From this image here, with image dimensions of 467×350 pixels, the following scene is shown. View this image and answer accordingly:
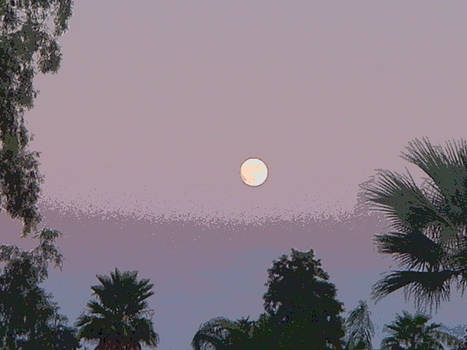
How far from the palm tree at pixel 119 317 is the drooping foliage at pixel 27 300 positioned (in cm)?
452

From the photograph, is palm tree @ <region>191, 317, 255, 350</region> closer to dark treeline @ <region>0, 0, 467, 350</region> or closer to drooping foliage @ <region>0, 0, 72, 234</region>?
dark treeline @ <region>0, 0, 467, 350</region>

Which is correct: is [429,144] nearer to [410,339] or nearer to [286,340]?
[286,340]

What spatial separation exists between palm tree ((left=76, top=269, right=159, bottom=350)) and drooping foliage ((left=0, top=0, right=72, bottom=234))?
19.2 m

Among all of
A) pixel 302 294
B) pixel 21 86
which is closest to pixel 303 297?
pixel 302 294

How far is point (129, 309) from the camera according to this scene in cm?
4812

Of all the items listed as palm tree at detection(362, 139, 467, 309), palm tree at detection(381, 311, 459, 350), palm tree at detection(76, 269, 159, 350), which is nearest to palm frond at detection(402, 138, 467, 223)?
palm tree at detection(362, 139, 467, 309)

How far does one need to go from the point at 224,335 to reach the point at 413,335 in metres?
8.82

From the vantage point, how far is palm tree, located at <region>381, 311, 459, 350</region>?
36.1 metres

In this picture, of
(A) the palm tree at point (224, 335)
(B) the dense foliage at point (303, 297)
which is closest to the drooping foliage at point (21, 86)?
(A) the palm tree at point (224, 335)

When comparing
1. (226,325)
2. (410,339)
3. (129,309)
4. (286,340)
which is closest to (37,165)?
(286,340)

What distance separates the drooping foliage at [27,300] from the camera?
52.6m

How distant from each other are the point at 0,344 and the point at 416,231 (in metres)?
50.4

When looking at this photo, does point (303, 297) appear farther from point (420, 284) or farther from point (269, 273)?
point (420, 284)

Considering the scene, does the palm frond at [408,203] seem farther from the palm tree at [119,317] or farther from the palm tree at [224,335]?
the palm tree at [119,317]
